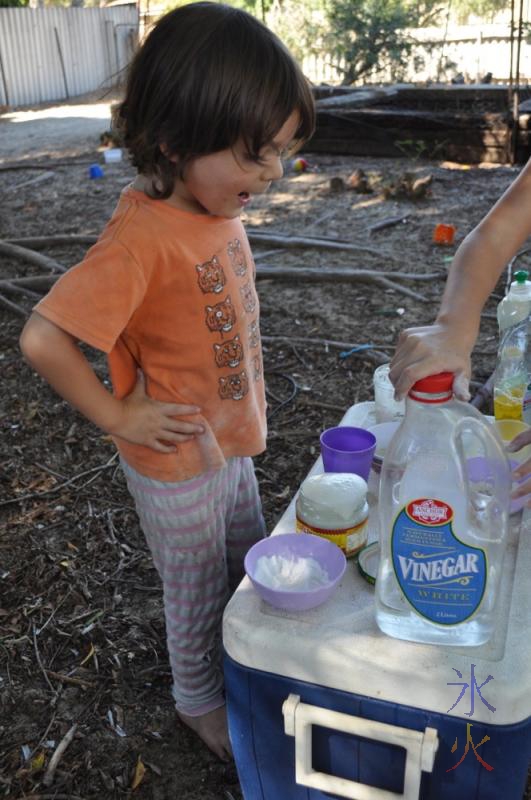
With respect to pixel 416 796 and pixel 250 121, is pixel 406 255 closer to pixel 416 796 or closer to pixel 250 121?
pixel 250 121

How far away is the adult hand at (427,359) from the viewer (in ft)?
3.68

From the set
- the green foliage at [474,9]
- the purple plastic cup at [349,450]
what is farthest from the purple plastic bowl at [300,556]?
the green foliage at [474,9]

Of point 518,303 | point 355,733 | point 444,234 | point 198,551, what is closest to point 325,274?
point 444,234

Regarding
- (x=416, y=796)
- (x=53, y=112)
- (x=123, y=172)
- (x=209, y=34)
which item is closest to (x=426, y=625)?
(x=416, y=796)

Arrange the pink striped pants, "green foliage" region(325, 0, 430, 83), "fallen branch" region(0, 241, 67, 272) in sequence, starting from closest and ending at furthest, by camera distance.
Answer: the pink striped pants → "fallen branch" region(0, 241, 67, 272) → "green foliage" region(325, 0, 430, 83)

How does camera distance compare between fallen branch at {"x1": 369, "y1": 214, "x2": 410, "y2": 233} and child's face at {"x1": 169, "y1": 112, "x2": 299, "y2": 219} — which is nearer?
child's face at {"x1": 169, "y1": 112, "x2": 299, "y2": 219}

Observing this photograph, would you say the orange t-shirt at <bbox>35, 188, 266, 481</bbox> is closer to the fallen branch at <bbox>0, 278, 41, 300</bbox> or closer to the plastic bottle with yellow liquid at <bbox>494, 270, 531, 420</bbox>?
the plastic bottle with yellow liquid at <bbox>494, 270, 531, 420</bbox>

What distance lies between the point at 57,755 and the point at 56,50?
22.0 m

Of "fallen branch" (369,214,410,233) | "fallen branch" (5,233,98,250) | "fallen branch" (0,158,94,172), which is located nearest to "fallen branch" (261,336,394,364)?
"fallen branch" (369,214,410,233)

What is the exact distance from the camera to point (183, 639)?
179 centimetres

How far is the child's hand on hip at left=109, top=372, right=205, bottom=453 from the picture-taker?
61.4 inches

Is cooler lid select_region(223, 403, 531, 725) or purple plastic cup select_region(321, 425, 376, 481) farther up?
purple plastic cup select_region(321, 425, 376, 481)

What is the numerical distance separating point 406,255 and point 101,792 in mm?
4493

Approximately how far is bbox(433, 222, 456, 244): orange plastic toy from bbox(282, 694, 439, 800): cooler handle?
4.93m
